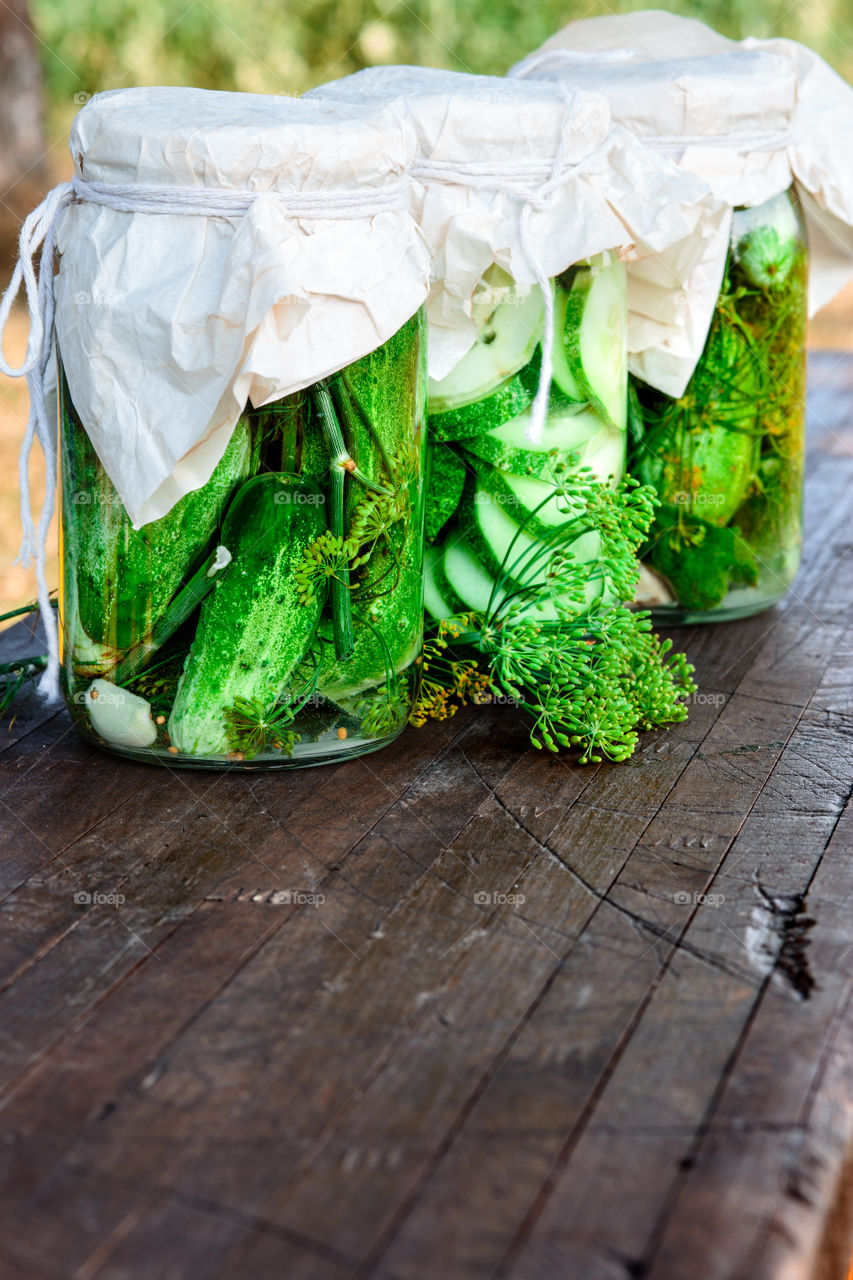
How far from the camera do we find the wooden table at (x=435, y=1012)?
531 mm

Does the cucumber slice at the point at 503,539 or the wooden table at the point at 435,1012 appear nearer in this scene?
the wooden table at the point at 435,1012

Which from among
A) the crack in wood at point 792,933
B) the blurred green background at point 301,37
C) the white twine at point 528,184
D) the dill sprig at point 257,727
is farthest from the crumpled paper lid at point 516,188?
the blurred green background at point 301,37

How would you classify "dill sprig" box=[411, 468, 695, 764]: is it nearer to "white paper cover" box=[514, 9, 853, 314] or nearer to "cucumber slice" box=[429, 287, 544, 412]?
"cucumber slice" box=[429, 287, 544, 412]

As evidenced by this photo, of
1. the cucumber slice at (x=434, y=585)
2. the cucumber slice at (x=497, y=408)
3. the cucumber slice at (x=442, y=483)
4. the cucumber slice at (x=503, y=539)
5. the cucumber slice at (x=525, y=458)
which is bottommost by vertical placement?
the cucumber slice at (x=434, y=585)

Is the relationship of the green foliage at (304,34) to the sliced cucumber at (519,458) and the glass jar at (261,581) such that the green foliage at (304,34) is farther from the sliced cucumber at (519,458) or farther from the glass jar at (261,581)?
the glass jar at (261,581)

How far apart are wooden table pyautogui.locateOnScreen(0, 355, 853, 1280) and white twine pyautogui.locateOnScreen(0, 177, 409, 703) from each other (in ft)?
0.70

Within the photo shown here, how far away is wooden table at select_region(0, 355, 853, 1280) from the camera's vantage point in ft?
1.74

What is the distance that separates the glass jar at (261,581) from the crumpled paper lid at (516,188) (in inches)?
3.3

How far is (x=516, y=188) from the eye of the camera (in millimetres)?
954

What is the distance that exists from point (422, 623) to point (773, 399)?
450 millimetres

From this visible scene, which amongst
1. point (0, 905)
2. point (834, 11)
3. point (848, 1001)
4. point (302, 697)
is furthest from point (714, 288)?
point (834, 11)

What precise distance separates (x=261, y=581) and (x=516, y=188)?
0.37 m

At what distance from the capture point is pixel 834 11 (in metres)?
5.01

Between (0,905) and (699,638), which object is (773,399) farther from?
(0,905)
